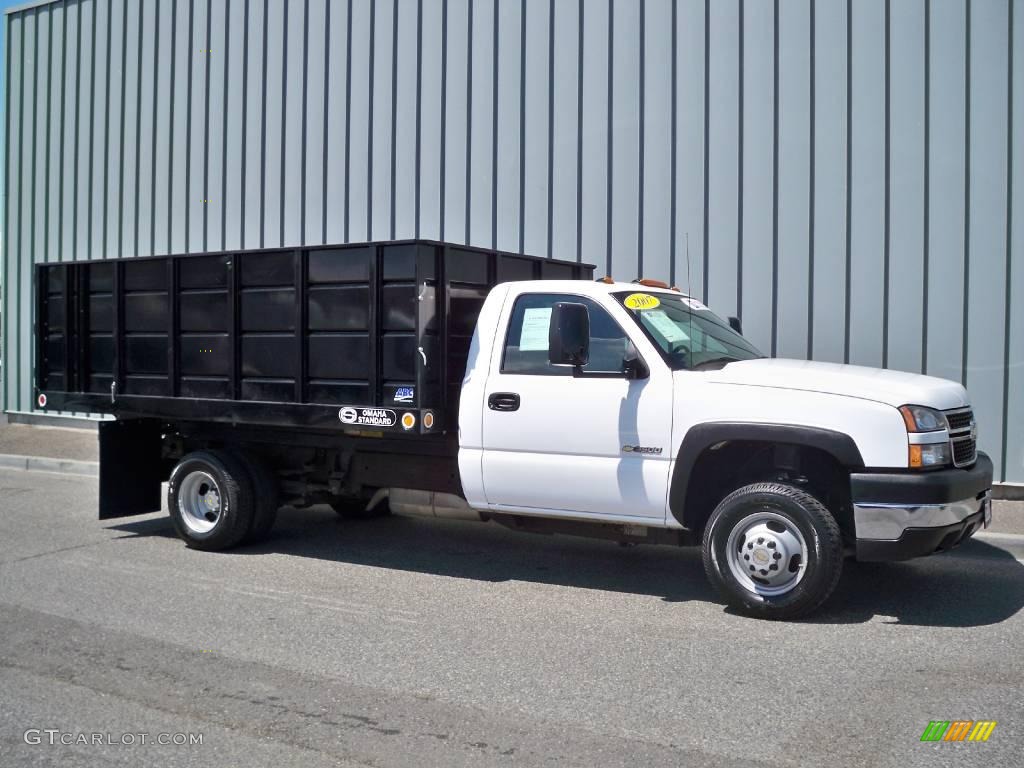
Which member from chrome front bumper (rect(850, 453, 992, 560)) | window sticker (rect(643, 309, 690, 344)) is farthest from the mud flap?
chrome front bumper (rect(850, 453, 992, 560))

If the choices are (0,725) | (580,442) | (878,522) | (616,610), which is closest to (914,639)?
(878,522)

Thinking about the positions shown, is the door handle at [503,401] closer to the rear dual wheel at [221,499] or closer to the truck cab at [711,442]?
the truck cab at [711,442]

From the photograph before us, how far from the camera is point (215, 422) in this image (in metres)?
8.63

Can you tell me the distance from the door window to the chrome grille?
204 cm

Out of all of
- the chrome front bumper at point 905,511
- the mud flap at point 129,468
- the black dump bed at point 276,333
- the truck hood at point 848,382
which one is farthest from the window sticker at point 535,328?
the mud flap at point 129,468

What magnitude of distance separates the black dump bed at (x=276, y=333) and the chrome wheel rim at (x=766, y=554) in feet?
7.45

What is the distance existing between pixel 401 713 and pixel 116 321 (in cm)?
539

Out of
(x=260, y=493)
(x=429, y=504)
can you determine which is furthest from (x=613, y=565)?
(x=260, y=493)

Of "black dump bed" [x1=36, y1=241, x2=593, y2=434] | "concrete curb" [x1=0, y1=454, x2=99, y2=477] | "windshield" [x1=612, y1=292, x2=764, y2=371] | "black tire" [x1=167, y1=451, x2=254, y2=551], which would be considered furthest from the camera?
"concrete curb" [x1=0, y1=454, x2=99, y2=477]

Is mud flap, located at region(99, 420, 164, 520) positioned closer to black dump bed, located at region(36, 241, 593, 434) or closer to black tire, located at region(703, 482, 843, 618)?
black dump bed, located at region(36, 241, 593, 434)

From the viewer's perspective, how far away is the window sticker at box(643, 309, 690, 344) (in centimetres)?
691

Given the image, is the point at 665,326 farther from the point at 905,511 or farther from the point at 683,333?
the point at 905,511

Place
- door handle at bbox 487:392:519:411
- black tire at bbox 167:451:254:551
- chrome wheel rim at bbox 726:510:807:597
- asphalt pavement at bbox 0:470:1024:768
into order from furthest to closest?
1. black tire at bbox 167:451:254:551
2. door handle at bbox 487:392:519:411
3. chrome wheel rim at bbox 726:510:807:597
4. asphalt pavement at bbox 0:470:1024:768

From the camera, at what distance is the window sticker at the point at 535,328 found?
7086 mm
